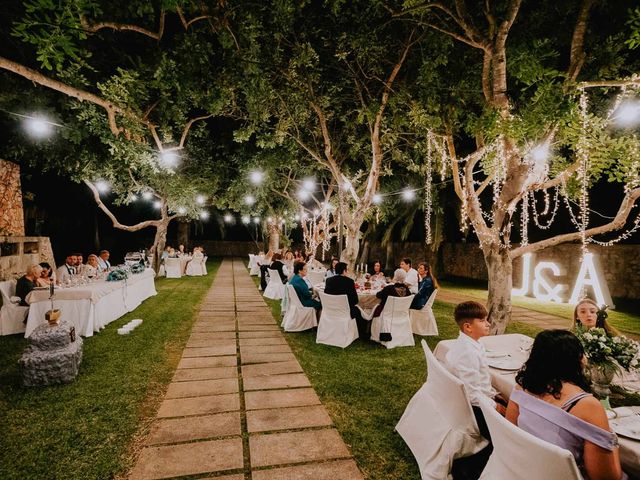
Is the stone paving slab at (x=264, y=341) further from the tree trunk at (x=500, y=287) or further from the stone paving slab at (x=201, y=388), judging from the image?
the tree trunk at (x=500, y=287)

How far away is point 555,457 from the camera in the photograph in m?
1.47

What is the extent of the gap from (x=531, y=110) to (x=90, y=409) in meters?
6.32

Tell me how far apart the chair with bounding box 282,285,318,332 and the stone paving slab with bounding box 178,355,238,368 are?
163 cm

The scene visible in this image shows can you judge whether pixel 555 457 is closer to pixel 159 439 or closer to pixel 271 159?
pixel 159 439

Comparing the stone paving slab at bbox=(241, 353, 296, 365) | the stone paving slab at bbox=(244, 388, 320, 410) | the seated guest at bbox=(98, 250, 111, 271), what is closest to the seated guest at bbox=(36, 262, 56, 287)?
the seated guest at bbox=(98, 250, 111, 271)

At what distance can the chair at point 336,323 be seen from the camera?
5.63m

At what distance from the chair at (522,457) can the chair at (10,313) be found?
23.7 ft

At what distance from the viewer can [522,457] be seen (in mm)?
1648

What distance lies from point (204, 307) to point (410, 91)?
7.02 m

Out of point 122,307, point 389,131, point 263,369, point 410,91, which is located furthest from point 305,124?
point 263,369

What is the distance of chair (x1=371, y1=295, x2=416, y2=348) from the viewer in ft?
18.5

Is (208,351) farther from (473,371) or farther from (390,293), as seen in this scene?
(473,371)

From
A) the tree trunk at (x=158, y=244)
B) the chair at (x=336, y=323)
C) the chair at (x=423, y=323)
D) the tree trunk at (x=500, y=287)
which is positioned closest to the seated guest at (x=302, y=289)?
the chair at (x=336, y=323)

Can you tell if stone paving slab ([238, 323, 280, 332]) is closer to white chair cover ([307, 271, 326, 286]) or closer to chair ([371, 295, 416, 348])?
chair ([371, 295, 416, 348])
